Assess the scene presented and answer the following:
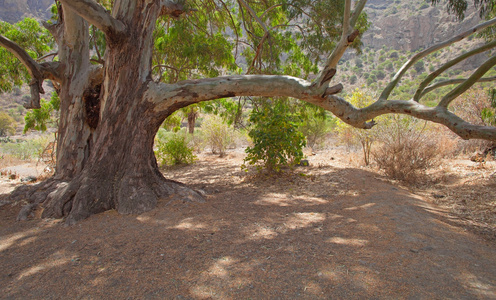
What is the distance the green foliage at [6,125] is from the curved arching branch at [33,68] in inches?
910

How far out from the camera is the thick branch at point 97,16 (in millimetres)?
3520

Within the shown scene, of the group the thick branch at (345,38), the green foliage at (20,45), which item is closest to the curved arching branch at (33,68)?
the green foliage at (20,45)

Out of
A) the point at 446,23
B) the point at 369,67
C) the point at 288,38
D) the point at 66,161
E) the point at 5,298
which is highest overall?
the point at 446,23

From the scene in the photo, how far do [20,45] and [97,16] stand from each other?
5.42m

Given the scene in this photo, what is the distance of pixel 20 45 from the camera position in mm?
7316

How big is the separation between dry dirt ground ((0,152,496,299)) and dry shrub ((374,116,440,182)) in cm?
213

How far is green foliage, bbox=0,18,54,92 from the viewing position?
717 centimetres

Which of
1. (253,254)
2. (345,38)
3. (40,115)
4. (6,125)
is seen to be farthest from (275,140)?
(6,125)

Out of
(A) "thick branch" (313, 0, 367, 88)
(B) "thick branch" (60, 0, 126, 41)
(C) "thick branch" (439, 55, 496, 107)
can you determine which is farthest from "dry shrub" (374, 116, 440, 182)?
(B) "thick branch" (60, 0, 126, 41)

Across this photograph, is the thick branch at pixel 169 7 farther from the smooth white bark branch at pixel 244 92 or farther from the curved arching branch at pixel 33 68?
the curved arching branch at pixel 33 68

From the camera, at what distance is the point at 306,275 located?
2.08 m

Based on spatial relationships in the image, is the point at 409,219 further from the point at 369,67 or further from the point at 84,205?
the point at 369,67

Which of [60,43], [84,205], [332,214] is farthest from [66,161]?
[332,214]

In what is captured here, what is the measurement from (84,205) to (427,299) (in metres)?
3.65
